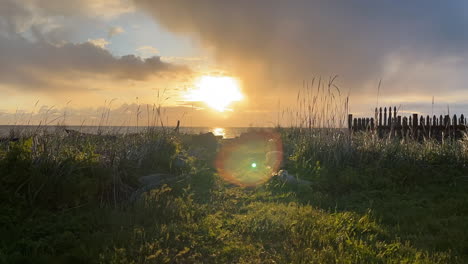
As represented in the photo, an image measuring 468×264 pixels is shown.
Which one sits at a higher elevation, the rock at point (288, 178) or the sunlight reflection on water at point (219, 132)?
the sunlight reflection on water at point (219, 132)

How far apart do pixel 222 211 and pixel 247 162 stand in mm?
6038

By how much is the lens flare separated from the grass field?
2.52ft

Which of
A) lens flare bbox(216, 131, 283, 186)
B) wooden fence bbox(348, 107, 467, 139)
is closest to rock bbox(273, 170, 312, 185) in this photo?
lens flare bbox(216, 131, 283, 186)

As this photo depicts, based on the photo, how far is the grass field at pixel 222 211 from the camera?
4711 millimetres

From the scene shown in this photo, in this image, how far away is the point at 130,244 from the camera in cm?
482

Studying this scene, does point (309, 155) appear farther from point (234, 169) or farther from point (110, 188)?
point (110, 188)

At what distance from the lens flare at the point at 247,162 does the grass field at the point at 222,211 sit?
2.52ft

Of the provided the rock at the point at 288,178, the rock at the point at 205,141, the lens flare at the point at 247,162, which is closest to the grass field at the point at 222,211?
the rock at the point at 288,178

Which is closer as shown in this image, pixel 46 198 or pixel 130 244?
pixel 130 244

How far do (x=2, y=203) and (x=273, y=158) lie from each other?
310 inches

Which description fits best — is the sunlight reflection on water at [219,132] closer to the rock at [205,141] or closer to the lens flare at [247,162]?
the rock at [205,141]

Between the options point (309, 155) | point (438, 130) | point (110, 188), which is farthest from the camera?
point (438, 130)

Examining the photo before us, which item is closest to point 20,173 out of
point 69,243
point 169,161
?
point 69,243

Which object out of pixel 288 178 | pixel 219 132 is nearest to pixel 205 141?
pixel 288 178
